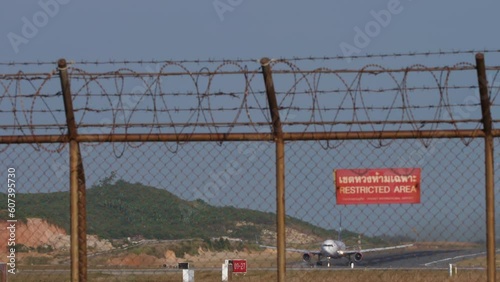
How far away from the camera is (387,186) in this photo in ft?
26.9

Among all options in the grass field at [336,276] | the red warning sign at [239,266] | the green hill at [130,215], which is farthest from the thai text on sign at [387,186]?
the green hill at [130,215]

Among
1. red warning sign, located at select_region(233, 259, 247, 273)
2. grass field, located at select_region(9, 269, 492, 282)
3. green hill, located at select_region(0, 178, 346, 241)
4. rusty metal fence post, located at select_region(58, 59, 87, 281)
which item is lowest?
grass field, located at select_region(9, 269, 492, 282)

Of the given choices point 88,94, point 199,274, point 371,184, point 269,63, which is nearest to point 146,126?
point 88,94

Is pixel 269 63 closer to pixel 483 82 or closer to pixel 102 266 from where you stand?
pixel 483 82

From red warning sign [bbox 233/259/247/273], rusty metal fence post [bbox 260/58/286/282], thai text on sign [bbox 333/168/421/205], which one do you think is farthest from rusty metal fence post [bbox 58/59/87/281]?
red warning sign [bbox 233/259/247/273]

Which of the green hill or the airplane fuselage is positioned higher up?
the green hill

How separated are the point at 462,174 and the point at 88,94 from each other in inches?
135

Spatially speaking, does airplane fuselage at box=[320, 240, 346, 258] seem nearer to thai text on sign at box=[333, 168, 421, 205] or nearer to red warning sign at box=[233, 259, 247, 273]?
red warning sign at box=[233, 259, 247, 273]

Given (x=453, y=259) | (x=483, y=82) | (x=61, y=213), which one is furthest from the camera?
(x=453, y=259)

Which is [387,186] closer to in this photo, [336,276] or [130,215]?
[336,276]

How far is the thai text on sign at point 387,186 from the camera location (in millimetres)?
8195

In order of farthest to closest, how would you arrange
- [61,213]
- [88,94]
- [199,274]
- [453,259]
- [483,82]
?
[453,259] → [61,213] → [199,274] → [88,94] → [483,82]

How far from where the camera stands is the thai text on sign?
8195mm

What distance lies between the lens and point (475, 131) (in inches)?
328
